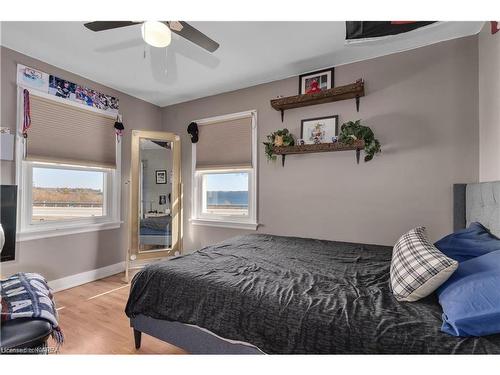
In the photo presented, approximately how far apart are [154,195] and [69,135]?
4.04ft

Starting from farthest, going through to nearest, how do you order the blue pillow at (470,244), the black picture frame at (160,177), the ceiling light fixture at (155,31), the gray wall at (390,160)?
1. the black picture frame at (160,177)
2. the gray wall at (390,160)
3. the ceiling light fixture at (155,31)
4. the blue pillow at (470,244)

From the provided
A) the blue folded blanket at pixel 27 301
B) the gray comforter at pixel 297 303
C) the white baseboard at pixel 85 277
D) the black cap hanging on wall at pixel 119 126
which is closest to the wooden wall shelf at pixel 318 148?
the gray comforter at pixel 297 303

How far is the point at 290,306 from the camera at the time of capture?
45.3 inches

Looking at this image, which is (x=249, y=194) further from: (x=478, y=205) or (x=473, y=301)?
(x=473, y=301)

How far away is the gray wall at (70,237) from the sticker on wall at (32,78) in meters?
0.04

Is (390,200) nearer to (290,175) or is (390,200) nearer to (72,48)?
(290,175)

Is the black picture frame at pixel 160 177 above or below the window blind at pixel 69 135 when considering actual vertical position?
below

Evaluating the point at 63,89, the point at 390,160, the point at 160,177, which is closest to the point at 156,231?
the point at 160,177

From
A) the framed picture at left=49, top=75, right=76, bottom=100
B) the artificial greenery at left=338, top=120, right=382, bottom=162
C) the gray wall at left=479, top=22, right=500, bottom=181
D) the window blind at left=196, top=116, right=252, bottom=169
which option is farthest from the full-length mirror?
the gray wall at left=479, top=22, right=500, bottom=181

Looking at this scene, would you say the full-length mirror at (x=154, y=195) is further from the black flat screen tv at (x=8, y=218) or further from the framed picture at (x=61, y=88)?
the black flat screen tv at (x=8, y=218)

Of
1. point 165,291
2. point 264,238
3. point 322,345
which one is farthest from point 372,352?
point 264,238

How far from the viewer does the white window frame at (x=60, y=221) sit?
250cm

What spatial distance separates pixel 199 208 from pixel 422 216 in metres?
2.74

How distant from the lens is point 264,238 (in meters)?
2.60
